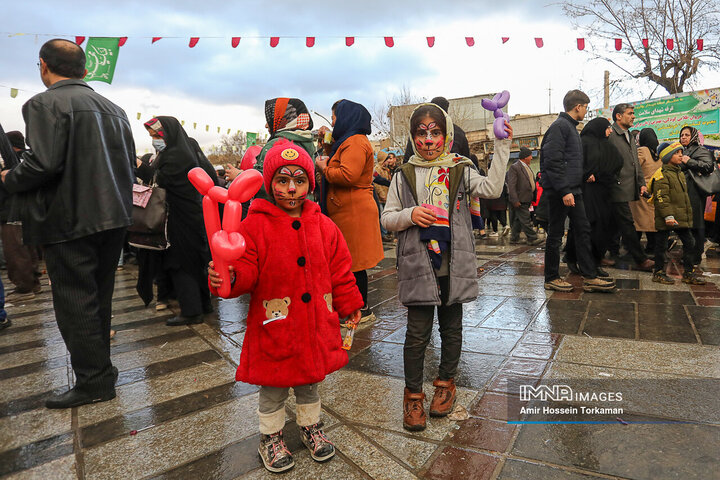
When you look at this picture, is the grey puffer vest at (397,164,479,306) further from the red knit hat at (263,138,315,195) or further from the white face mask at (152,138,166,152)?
the white face mask at (152,138,166,152)

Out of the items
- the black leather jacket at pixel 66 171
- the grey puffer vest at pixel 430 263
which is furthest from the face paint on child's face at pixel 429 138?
the black leather jacket at pixel 66 171

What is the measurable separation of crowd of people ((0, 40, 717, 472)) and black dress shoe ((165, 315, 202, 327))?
0.05 ft

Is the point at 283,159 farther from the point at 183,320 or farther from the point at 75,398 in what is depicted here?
the point at 183,320

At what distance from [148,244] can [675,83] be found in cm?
1978

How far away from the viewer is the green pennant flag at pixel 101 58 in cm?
761

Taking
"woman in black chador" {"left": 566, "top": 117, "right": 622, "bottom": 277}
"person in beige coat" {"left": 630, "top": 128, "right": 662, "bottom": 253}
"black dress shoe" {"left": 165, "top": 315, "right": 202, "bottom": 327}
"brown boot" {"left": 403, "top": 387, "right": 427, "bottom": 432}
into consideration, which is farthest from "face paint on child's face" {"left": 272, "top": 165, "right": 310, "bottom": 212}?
"person in beige coat" {"left": 630, "top": 128, "right": 662, "bottom": 253}

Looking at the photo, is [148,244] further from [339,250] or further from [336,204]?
[339,250]

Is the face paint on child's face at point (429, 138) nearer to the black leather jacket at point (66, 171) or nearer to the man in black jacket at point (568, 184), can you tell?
the black leather jacket at point (66, 171)

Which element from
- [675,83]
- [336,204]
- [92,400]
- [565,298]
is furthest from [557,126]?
[675,83]

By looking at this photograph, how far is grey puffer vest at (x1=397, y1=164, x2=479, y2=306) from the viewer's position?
2367 mm

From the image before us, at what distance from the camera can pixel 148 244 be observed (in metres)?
4.41

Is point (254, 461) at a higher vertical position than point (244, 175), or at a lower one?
lower

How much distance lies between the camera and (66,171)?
2.81m

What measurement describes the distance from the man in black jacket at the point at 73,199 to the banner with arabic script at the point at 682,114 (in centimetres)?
1281
